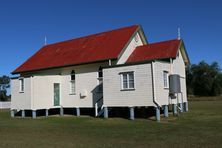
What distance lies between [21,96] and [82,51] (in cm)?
670

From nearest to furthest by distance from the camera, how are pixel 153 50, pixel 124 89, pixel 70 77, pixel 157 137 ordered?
pixel 157 137, pixel 124 89, pixel 153 50, pixel 70 77

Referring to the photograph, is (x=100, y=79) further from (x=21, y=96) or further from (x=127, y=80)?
(x=21, y=96)

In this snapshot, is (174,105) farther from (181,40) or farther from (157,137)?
(157,137)

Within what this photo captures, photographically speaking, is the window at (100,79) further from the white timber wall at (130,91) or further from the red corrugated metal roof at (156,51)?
the red corrugated metal roof at (156,51)

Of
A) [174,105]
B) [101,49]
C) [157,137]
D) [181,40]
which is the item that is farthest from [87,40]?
[157,137]

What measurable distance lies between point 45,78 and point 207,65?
79.3m

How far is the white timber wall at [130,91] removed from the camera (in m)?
19.5

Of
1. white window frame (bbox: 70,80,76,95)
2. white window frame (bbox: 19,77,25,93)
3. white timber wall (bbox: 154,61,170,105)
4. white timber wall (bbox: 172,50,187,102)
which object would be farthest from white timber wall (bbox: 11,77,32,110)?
white timber wall (bbox: 172,50,187,102)

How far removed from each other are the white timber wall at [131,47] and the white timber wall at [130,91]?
2432 millimetres

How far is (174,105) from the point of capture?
73.2 feet

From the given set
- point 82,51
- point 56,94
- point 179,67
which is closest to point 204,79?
point 179,67

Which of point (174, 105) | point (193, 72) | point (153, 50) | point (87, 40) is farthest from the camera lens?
point (193, 72)

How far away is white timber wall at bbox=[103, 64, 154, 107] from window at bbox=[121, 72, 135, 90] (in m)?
0.29


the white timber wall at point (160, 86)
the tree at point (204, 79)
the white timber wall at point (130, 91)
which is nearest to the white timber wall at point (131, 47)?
the white timber wall at point (130, 91)
